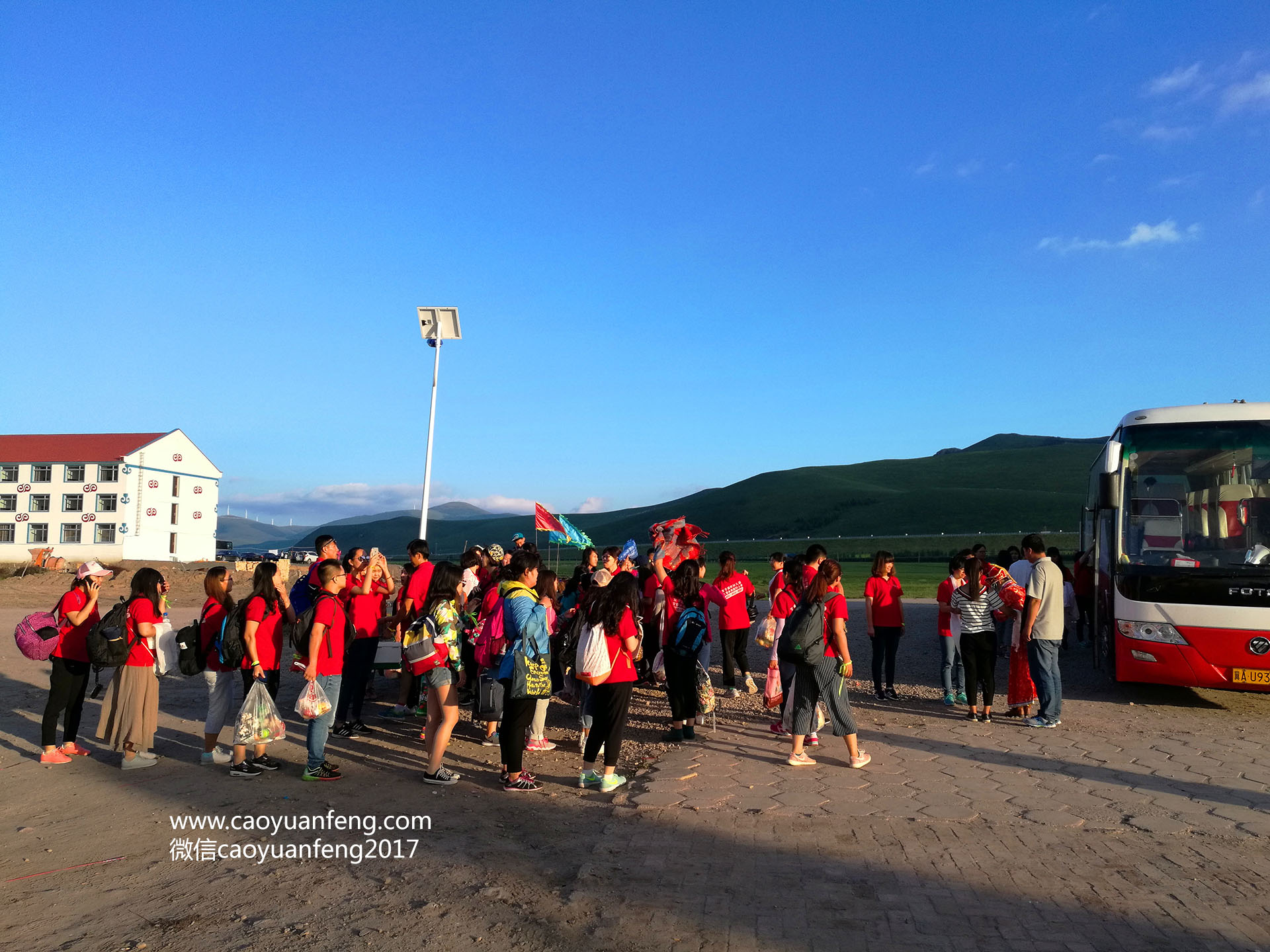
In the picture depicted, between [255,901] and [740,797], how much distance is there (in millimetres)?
3474

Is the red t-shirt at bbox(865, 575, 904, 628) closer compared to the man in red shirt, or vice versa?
the man in red shirt

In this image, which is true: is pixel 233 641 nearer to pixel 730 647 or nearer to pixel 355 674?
pixel 355 674

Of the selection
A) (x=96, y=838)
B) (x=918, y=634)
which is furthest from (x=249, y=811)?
(x=918, y=634)

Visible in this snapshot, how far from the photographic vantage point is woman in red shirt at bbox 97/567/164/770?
753 cm

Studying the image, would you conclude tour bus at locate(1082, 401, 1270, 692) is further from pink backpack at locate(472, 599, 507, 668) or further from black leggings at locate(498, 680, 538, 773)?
pink backpack at locate(472, 599, 507, 668)

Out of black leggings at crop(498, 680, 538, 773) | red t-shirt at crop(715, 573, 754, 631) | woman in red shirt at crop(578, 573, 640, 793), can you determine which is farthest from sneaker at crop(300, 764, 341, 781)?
red t-shirt at crop(715, 573, 754, 631)

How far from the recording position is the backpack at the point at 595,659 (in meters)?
6.84

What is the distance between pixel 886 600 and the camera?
10531 millimetres

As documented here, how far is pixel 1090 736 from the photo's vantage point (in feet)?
28.6

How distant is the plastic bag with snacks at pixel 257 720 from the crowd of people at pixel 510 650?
10cm

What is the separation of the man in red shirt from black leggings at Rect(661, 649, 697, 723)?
3255mm

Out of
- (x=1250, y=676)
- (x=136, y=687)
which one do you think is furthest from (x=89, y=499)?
(x=1250, y=676)

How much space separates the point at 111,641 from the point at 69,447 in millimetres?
59628

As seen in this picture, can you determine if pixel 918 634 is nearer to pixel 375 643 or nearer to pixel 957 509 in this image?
pixel 375 643
